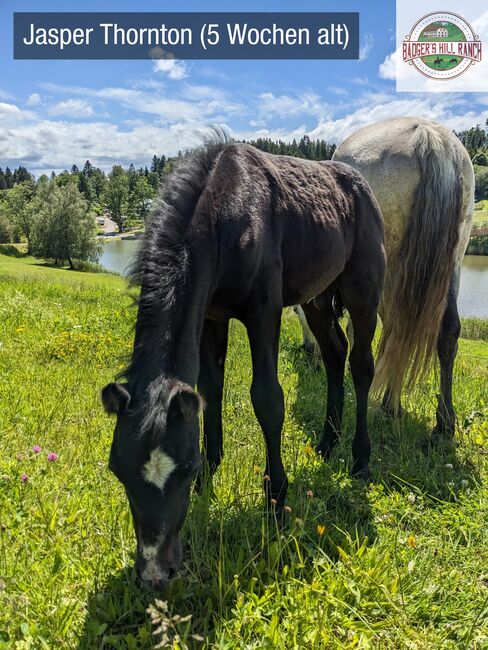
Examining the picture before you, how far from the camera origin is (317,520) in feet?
9.22

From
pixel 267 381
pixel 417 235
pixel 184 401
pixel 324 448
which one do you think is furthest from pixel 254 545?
pixel 417 235

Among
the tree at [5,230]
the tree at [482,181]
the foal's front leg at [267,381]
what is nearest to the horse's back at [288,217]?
the foal's front leg at [267,381]

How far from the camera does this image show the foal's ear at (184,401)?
1.80 metres

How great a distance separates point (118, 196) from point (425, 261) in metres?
98.4

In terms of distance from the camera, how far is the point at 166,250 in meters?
2.30

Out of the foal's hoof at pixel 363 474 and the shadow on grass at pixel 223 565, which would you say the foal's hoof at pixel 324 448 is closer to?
the foal's hoof at pixel 363 474

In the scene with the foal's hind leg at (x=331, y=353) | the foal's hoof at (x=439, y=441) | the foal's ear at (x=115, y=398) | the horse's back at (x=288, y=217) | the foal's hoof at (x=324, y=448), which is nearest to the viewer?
the foal's ear at (x=115, y=398)

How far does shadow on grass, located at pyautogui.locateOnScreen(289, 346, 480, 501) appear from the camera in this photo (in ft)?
11.0

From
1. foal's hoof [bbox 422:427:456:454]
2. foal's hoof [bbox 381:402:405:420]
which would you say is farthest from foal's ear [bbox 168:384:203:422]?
foal's hoof [bbox 381:402:405:420]

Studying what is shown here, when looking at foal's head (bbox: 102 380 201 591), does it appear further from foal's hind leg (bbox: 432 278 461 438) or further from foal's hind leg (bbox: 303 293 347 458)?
foal's hind leg (bbox: 432 278 461 438)

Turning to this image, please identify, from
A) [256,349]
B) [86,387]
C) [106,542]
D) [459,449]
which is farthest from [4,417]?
[459,449]

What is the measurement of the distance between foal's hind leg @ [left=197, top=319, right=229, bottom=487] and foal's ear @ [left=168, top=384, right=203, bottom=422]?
1.21 m

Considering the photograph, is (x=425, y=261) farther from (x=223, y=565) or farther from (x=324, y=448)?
(x=223, y=565)

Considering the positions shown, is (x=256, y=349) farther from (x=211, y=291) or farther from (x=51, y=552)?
(x=51, y=552)
